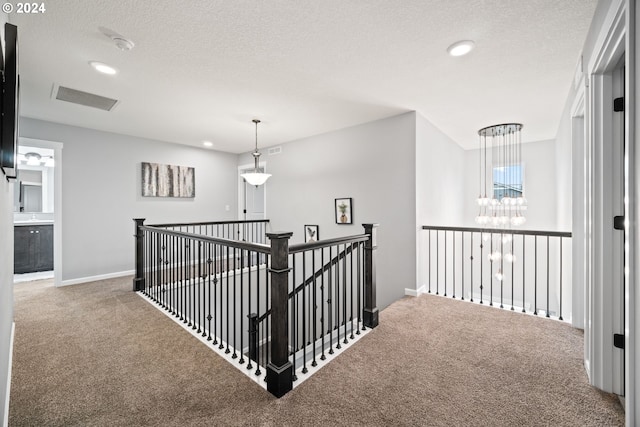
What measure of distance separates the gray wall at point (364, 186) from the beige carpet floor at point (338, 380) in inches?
51.8

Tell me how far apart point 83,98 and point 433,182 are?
5029 millimetres

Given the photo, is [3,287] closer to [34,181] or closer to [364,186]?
[364,186]

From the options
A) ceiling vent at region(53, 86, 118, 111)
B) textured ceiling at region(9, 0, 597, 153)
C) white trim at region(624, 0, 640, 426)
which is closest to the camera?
white trim at region(624, 0, 640, 426)

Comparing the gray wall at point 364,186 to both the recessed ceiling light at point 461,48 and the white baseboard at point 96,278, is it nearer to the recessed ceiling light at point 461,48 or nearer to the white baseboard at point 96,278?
the recessed ceiling light at point 461,48

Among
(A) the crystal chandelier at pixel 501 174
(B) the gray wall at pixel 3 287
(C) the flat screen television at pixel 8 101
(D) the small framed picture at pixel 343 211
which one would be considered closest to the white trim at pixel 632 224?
(C) the flat screen television at pixel 8 101

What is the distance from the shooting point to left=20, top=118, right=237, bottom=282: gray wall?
454cm

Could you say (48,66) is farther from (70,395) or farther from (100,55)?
(70,395)

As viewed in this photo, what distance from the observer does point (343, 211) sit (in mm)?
4879

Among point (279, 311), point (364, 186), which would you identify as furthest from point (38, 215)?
point (279, 311)

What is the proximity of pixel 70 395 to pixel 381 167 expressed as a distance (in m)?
4.08

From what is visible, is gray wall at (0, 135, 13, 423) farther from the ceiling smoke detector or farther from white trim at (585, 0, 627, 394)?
white trim at (585, 0, 627, 394)

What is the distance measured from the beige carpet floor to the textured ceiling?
2.58 m

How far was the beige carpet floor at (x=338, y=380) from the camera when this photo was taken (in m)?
1.66

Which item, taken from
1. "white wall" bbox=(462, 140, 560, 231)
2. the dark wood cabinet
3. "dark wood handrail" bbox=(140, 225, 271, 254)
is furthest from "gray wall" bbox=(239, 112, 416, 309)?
the dark wood cabinet
